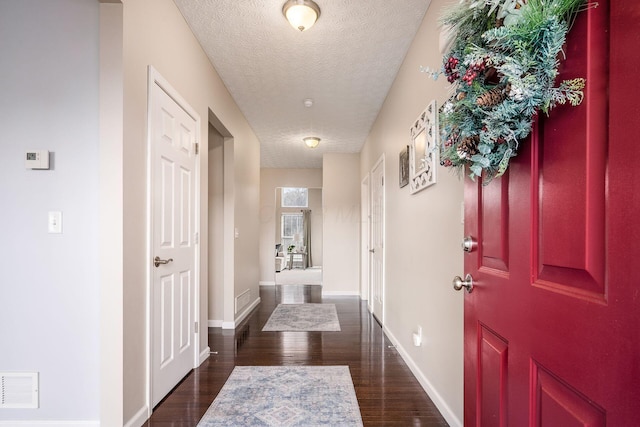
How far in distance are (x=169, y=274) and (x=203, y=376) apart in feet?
2.93

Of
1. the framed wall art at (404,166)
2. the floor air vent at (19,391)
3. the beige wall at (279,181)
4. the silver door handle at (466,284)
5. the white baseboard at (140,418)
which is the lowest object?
the white baseboard at (140,418)

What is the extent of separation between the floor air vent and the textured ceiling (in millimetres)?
2431

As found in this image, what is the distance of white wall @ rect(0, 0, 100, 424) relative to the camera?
1.74 meters

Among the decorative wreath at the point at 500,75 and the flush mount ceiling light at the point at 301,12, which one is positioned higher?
the flush mount ceiling light at the point at 301,12

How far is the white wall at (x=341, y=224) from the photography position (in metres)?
6.07

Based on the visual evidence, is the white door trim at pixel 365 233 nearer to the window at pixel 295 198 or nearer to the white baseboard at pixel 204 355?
the white baseboard at pixel 204 355

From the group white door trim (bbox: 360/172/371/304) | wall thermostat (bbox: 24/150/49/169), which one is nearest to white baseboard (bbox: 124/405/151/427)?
wall thermostat (bbox: 24/150/49/169)

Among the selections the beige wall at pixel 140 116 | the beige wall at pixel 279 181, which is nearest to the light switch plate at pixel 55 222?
the beige wall at pixel 140 116

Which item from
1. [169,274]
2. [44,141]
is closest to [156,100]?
[44,141]

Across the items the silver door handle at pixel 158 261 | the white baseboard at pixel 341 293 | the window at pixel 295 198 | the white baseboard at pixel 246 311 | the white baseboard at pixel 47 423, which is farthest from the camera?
the window at pixel 295 198

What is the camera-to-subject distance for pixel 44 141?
5.81 ft

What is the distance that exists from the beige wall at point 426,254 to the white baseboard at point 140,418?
5.66 feet

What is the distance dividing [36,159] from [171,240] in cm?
85

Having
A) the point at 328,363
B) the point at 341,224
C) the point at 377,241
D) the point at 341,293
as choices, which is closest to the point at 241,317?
the point at 328,363
